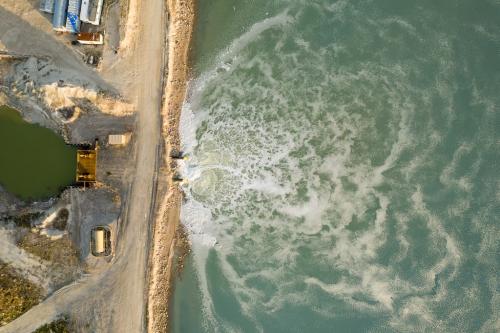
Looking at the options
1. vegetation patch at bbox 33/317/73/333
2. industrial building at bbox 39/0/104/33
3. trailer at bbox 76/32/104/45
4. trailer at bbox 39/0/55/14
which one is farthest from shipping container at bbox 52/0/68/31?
vegetation patch at bbox 33/317/73/333

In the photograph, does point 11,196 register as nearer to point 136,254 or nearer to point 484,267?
point 136,254

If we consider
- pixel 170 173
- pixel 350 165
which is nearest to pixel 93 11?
pixel 170 173

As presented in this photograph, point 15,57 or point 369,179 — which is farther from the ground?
point 15,57

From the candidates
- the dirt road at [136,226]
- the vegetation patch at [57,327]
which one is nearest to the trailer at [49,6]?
the dirt road at [136,226]

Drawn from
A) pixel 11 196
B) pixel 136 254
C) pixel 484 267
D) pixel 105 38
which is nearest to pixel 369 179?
pixel 484 267

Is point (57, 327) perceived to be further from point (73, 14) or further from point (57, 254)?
point (73, 14)
